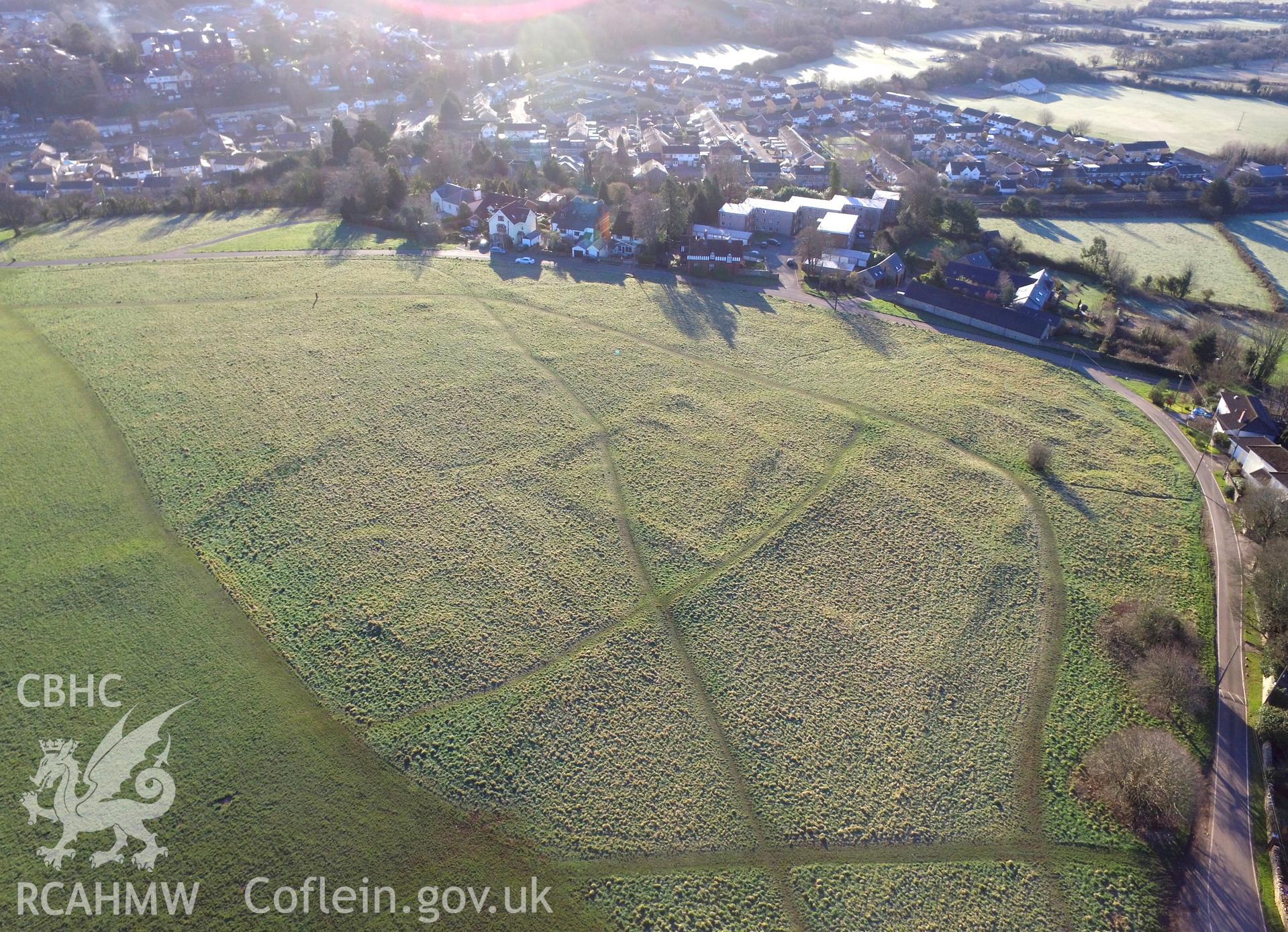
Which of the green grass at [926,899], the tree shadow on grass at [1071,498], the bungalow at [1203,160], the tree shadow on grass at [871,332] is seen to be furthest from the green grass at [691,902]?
the bungalow at [1203,160]

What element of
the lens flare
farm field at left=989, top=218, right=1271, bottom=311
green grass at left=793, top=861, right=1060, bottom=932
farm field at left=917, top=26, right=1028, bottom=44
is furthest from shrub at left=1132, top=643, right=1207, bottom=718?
the lens flare

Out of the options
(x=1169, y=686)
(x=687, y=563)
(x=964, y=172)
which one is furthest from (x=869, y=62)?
(x=1169, y=686)

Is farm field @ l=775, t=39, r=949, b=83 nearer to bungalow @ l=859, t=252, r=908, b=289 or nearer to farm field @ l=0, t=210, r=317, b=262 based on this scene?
bungalow @ l=859, t=252, r=908, b=289

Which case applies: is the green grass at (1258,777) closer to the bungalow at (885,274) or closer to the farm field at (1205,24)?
the bungalow at (885,274)

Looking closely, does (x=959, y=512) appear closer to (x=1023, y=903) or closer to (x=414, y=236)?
(x=1023, y=903)

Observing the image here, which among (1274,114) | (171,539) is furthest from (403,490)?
(1274,114)

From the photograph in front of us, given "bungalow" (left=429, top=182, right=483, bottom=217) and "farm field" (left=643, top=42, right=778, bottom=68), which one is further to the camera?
"farm field" (left=643, top=42, right=778, bottom=68)
